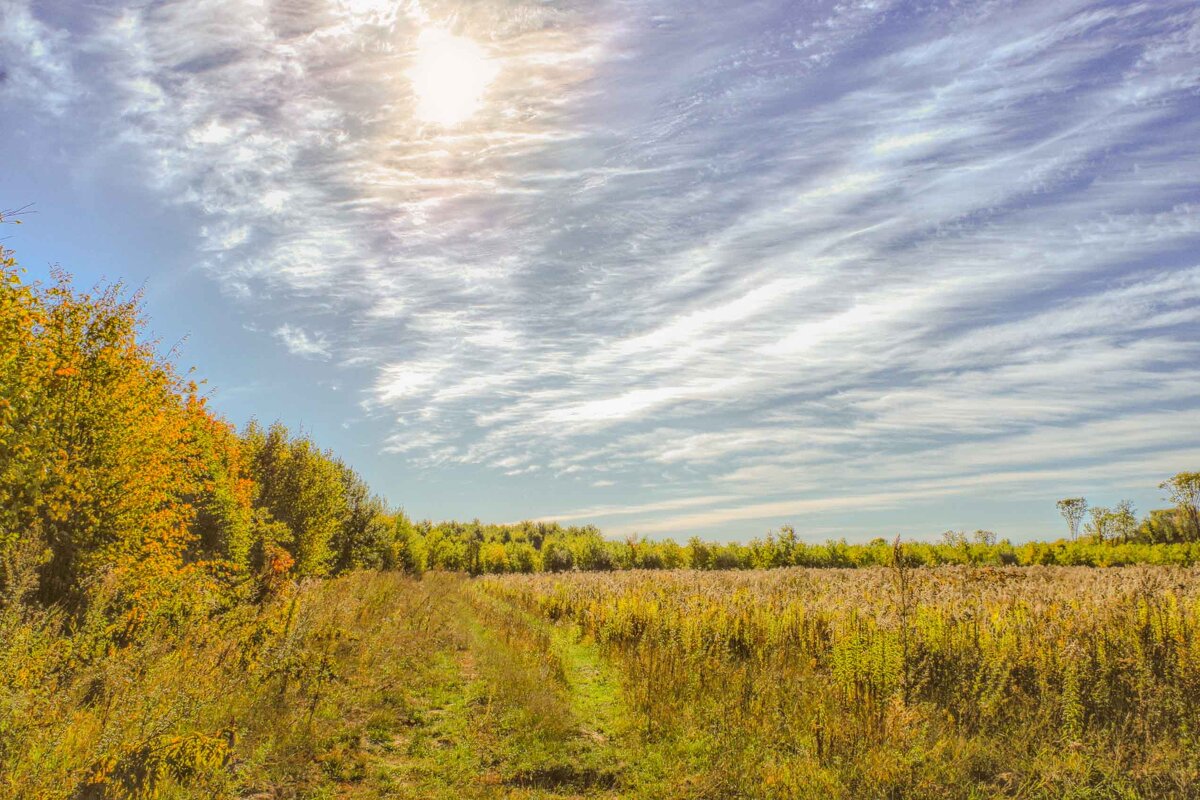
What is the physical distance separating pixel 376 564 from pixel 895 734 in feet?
158

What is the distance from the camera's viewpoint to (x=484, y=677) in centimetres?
1423

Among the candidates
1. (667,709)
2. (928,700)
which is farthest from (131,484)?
(928,700)

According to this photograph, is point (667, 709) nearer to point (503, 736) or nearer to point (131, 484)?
point (503, 736)

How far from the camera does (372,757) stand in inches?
359

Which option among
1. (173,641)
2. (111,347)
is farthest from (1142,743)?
(111,347)

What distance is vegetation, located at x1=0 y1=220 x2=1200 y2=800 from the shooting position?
24.9 ft

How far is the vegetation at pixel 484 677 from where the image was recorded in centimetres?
759

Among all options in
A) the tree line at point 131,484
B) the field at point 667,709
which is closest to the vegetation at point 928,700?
the field at point 667,709

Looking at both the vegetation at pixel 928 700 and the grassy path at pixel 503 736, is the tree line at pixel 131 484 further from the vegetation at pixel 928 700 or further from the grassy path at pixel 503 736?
the vegetation at pixel 928 700

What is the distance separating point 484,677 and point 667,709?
18.2 feet

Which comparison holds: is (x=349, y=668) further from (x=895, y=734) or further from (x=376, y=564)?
(x=376, y=564)

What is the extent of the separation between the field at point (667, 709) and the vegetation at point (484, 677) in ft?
0.17

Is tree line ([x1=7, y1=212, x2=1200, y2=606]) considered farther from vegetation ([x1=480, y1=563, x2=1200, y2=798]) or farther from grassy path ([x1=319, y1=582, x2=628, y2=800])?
vegetation ([x1=480, y1=563, x2=1200, y2=798])

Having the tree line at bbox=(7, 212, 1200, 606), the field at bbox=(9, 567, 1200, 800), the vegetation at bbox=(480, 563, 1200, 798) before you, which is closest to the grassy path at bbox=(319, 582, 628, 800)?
the field at bbox=(9, 567, 1200, 800)
